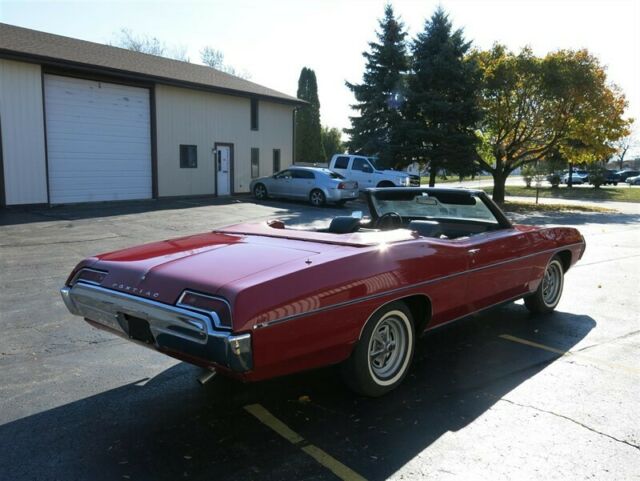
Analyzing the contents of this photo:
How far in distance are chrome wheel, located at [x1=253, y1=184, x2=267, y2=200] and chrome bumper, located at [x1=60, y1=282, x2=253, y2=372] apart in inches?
695

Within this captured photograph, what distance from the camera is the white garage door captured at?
16.5 m

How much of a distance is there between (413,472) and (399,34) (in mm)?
28623

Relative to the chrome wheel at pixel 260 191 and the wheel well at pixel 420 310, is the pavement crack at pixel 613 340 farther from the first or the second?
the chrome wheel at pixel 260 191

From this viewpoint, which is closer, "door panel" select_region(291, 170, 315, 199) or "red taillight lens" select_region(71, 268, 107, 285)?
"red taillight lens" select_region(71, 268, 107, 285)

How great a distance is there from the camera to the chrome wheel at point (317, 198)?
757 inches

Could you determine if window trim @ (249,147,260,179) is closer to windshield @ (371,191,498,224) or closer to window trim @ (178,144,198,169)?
window trim @ (178,144,198,169)

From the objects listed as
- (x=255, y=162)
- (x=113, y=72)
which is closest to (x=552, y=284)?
(x=113, y=72)

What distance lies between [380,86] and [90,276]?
25.8 metres

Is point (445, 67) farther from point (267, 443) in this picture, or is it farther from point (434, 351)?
point (267, 443)

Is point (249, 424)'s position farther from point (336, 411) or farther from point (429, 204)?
point (429, 204)

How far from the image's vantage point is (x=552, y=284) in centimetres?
578

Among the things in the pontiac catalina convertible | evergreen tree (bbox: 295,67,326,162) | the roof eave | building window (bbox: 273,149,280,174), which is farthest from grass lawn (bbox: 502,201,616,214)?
evergreen tree (bbox: 295,67,326,162)

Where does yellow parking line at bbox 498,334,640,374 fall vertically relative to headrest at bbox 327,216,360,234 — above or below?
below

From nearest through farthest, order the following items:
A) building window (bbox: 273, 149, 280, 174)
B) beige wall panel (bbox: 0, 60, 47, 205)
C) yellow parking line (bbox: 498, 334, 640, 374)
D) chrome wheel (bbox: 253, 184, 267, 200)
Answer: yellow parking line (bbox: 498, 334, 640, 374), beige wall panel (bbox: 0, 60, 47, 205), chrome wheel (bbox: 253, 184, 267, 200), building window (bbox: 273, 149, 280, 174)
